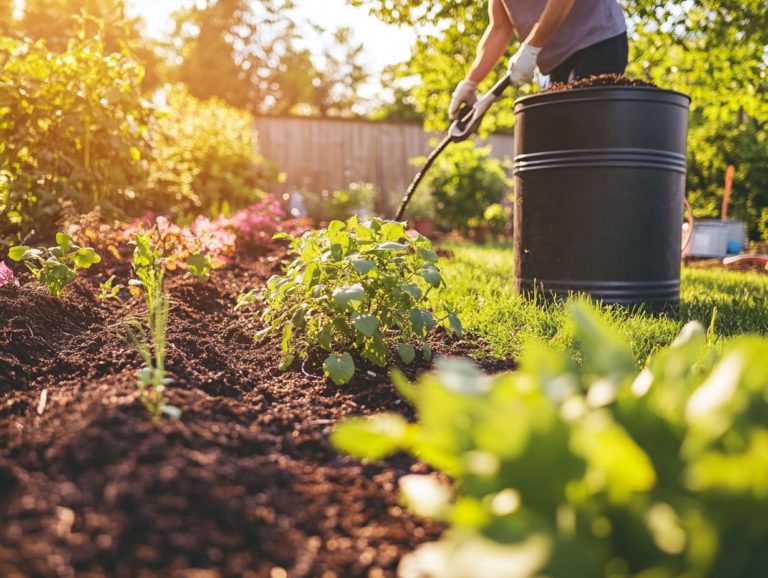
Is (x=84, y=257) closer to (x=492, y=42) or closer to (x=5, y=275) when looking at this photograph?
(x=5, y=275)

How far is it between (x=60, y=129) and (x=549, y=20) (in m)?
3.35

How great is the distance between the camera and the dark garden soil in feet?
3.25

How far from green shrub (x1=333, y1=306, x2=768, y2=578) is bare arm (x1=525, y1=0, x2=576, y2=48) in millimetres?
2597

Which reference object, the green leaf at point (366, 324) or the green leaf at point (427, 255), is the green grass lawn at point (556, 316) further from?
the green leaf at point (366, 324)

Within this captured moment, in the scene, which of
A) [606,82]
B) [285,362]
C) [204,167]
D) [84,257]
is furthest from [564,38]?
[204,167]

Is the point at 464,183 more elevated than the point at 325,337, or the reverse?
the point at 464,183

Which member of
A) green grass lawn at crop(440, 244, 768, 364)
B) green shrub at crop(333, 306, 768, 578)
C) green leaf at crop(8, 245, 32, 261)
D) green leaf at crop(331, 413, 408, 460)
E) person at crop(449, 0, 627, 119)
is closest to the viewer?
green shrub at crop(333, 306, 768, 578)

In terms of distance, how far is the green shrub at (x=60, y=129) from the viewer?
169 inches

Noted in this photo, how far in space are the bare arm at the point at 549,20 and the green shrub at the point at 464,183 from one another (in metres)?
5.82

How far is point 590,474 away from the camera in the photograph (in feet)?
2.88

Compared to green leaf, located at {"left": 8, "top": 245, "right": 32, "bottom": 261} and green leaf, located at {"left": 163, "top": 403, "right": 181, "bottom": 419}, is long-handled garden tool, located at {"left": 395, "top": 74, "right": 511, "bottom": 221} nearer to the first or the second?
green leaf, located at {"left": 8, "top": 245, "right": 32, "bottom": 261}

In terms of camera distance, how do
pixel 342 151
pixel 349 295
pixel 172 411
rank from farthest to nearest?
pixel 342 151 → pixel 349 295 → pixel 172 411

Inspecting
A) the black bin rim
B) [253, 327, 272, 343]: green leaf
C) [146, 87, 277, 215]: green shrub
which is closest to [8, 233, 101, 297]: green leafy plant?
[253, 327, 272, 343]: green leaf

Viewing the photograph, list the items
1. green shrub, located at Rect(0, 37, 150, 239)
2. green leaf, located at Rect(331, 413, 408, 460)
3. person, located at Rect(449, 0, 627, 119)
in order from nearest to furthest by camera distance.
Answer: green leaf, located at Rect(331, 413, 408, 460) → person, located at Rect(449, 0, 627, 119) → green shrub, located at Rect(0, 37, 150, 239)
